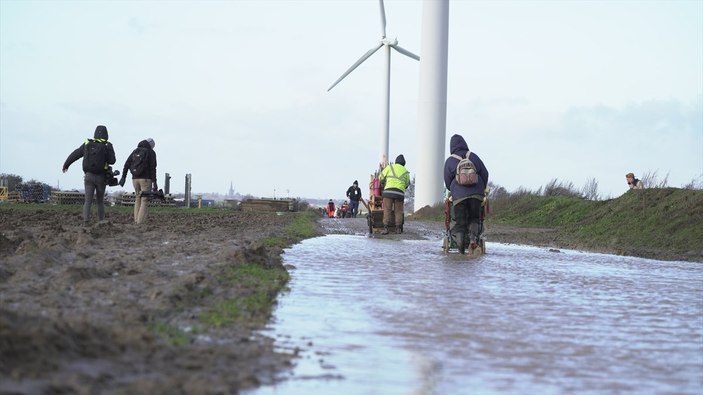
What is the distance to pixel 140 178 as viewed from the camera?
21.7 m

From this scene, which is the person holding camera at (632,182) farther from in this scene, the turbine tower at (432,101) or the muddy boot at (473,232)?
the turbine tower at (432,101)

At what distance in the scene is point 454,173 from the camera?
55.1 ft

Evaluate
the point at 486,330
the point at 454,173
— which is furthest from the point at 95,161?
the point at 486,330

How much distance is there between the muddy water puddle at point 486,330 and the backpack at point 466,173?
10.1ft

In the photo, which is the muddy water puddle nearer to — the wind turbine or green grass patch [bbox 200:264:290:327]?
green grass patch [bbox 200:264:290:327]

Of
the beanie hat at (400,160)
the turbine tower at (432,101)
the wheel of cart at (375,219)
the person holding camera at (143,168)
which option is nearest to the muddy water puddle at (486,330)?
the person holding camera at (143,168)

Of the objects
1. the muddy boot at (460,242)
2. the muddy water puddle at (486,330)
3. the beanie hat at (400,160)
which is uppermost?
the beanie hat at (400,160)

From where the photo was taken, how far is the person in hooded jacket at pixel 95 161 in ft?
67.7

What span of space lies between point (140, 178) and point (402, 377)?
1671 cm

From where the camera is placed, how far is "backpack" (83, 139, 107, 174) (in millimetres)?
20594

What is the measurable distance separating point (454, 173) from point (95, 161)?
7670 mm

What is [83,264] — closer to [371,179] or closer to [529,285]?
[529,285]

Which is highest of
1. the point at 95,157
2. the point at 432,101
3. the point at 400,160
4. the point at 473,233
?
the point at 432,101

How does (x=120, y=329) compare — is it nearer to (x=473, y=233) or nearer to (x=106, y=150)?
(x=473, y=233)
